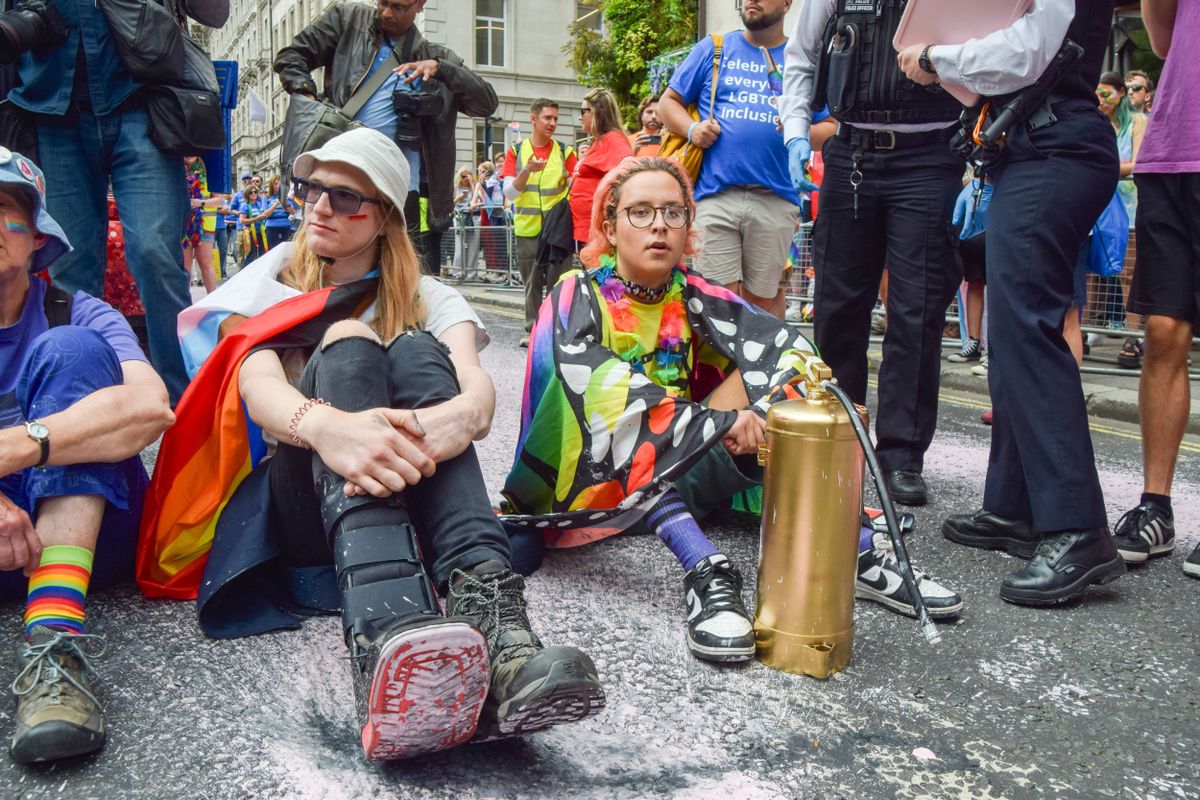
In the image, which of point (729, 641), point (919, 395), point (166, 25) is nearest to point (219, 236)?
point (166, 25)

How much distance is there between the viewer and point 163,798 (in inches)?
67.7

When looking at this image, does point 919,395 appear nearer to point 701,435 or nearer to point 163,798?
point 701,435

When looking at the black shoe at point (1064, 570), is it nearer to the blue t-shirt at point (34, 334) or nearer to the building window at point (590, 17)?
the blue t-shirt at point (34, 334)

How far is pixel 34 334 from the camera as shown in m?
2.37

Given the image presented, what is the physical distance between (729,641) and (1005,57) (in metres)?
1.73

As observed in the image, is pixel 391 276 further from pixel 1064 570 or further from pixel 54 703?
pixel 1064 570

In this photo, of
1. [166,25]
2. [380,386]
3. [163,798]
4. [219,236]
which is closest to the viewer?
[163,798]

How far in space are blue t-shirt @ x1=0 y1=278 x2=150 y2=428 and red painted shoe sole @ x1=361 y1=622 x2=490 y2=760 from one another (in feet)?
3.64

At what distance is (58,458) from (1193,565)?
9.91 ft

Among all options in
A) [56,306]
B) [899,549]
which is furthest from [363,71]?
[899,549]

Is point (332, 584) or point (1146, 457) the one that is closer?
point (332, 584)

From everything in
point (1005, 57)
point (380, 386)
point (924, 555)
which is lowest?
point (924, 555)

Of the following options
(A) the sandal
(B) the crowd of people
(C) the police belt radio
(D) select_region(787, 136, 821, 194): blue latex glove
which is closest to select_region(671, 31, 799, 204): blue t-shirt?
(B) the crowd of people

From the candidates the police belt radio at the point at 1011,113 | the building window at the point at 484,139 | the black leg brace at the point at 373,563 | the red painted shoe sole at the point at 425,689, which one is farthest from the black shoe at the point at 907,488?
the building window at the point at 484,139
